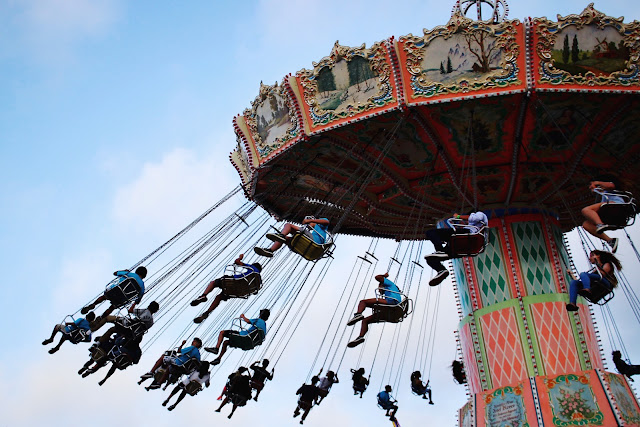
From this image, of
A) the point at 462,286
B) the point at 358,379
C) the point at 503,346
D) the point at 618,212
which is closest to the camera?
the point at 618,212

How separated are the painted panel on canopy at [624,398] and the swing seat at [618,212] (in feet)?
9.64

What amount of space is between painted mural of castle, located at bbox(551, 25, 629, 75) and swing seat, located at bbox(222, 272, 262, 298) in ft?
17.8

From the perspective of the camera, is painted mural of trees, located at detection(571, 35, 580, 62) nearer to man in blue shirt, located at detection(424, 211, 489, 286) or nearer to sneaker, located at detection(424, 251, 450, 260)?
man in blue shirt, located at detection(424, 211, 489, 286)

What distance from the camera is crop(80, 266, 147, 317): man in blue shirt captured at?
34.2ft

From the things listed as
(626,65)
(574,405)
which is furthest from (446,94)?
(574,405)

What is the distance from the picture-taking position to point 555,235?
1259cm

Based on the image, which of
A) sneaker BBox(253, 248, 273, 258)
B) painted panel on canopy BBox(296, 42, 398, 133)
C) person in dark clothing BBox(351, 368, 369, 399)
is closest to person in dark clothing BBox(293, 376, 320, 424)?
person in dark clothing BBox(351, 368, 369, 399)

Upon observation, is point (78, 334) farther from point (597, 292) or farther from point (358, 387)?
point (597, 292)

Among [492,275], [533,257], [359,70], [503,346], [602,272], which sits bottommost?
[602,272]

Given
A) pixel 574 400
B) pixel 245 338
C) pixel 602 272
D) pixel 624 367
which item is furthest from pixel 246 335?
pixel 624 367

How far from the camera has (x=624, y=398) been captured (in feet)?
35.0

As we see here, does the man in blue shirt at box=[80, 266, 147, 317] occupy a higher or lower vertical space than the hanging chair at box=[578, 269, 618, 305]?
lower

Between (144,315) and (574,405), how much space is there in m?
6.42

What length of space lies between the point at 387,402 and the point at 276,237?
5659mm
